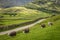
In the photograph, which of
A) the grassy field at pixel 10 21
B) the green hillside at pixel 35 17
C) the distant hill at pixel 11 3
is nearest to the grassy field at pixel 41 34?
the green hillside at pixel 35 17

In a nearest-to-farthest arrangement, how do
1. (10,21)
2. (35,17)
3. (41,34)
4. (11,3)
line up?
Answer: (41,34) < (10,21) < (35,17) < (11,3)

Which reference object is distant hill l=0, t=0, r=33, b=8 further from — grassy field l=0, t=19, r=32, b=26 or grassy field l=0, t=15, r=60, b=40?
grassy field l=0, t=15, r=60, b=40

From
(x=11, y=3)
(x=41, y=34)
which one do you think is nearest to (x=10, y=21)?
(x=11, y=3)

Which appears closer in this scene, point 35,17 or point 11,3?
point 35,17

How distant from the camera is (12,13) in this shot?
11.7 m

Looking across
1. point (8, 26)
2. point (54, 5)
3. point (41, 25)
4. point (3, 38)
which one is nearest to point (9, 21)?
point (8, 26)

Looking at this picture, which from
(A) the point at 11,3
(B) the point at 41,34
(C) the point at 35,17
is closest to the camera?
(B) the point at 41,34

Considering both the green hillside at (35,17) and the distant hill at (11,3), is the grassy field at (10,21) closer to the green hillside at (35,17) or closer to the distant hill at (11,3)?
the green hillside at (35,17)

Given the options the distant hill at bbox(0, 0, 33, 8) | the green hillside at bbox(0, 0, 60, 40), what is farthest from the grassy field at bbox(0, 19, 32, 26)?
the distant hill at bbox(0, 0, 33, 8)

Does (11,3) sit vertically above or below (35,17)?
above

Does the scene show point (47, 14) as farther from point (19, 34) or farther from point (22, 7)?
point (19, 34)

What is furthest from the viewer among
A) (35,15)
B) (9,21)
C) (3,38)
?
(35,15)

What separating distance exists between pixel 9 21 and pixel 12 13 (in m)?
0.81

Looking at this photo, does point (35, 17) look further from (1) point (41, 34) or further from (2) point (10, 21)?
(2) point (10, 21)
